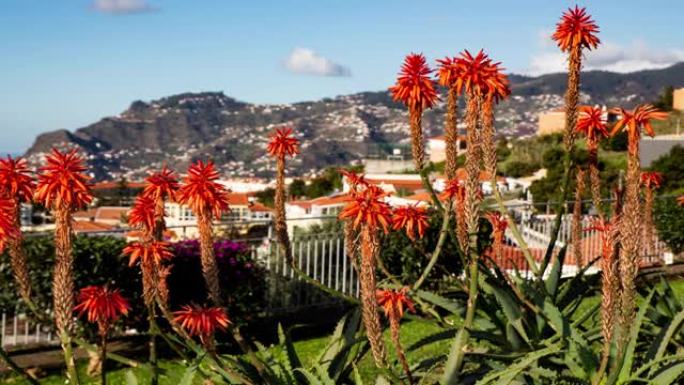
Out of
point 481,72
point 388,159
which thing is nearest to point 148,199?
point 481,72

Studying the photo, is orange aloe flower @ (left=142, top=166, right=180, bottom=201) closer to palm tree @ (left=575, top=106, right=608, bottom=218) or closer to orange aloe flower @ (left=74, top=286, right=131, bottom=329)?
orange aloe flower @ (left=74, top=286, right=131, bottom=329)

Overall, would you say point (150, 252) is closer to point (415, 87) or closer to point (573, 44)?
point (415, 87)

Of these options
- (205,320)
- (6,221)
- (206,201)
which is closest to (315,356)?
(205,320)

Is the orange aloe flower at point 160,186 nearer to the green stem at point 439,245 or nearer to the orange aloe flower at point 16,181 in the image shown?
the orange aloe flower at point 16,181

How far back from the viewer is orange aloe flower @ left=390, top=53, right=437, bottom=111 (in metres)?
3.35

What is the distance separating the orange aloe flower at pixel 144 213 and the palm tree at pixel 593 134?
208 centimetres

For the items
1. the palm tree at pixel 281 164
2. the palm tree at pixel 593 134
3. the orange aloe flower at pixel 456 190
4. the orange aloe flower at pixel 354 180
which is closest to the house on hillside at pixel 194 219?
the palm tree at pixel 281 164

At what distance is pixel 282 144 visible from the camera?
3830 millimetres

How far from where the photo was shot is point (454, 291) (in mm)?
4883

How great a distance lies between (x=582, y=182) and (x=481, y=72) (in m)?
1.42

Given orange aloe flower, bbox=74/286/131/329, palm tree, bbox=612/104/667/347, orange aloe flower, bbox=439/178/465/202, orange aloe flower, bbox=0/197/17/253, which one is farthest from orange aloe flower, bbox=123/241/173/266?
palm tree, bbox=612/104/667/347

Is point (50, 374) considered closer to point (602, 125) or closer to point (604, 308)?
A: point (602, 125)

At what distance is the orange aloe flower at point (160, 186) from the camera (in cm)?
315

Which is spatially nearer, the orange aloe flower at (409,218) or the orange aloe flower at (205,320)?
the orange aloe flower at (205,320)
